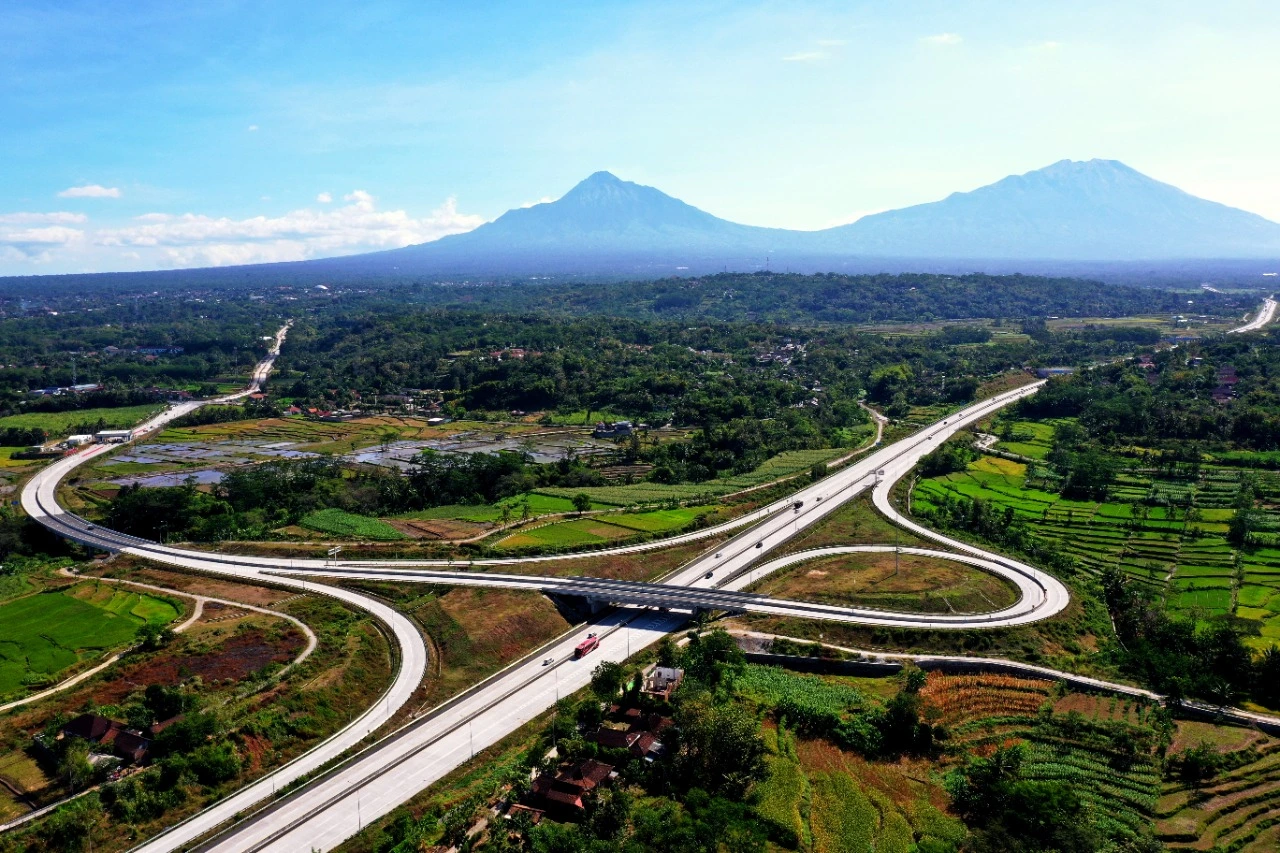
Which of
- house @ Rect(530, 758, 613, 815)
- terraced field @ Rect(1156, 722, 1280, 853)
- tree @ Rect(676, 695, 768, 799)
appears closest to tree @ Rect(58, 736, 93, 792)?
house @ Rect(530, 758, 613, 815)

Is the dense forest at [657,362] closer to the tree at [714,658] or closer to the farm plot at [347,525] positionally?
the farm plot at [347,525]

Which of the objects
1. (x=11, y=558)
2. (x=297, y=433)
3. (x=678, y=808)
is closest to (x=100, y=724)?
(x=678, y=808)

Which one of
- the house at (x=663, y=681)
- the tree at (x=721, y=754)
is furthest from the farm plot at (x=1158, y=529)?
the house at (x=663, y=681)

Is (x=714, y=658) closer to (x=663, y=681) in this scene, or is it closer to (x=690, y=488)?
(x=663, y=681)

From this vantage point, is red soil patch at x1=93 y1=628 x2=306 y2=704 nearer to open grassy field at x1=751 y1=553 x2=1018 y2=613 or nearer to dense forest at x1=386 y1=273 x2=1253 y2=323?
open grassy field at x1=751 y1=553 x2=1018 y2=613

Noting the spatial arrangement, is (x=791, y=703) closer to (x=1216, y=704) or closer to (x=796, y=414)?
(x=1216, y=704)
